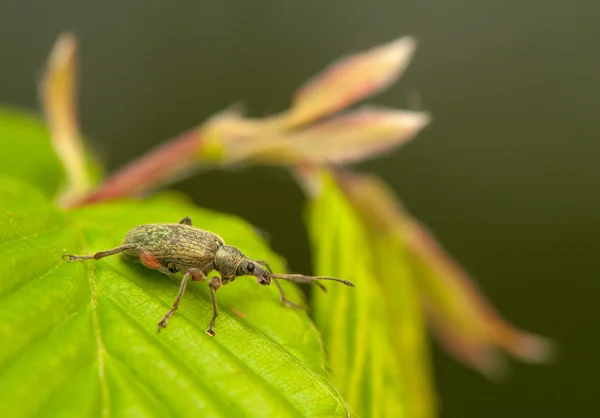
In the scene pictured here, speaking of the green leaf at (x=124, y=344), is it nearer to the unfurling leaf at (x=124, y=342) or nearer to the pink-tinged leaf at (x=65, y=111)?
the unfurling leaf at (x=124, y=342)

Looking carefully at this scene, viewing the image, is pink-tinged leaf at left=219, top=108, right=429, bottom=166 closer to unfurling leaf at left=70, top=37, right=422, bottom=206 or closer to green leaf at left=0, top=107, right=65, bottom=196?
unfurling leaf at left=70, top=37, right=422, bottom=206

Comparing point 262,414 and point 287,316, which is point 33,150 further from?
point 262,414

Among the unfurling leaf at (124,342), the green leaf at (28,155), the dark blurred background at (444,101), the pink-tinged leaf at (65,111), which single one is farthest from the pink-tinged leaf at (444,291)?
the dark blurred background at (444,101)

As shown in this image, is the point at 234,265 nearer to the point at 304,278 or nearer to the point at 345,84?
the point at 304,278

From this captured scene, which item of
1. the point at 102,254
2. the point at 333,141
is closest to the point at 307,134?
the point at 333,141

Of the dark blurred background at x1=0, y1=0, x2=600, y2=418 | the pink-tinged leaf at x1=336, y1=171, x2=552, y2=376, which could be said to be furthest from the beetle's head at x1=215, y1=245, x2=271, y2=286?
the dark blurred background at x1=0, y1=0, x2=600, y2=418

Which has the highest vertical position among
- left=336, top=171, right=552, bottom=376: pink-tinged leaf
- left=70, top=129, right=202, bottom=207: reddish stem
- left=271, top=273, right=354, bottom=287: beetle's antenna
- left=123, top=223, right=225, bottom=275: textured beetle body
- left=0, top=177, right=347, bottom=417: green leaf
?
left=70, top=129, right=202, bottom=207: reddish stem

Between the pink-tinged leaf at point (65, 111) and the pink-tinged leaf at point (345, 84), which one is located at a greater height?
the pink-tinged leaf at point (65, 111)
